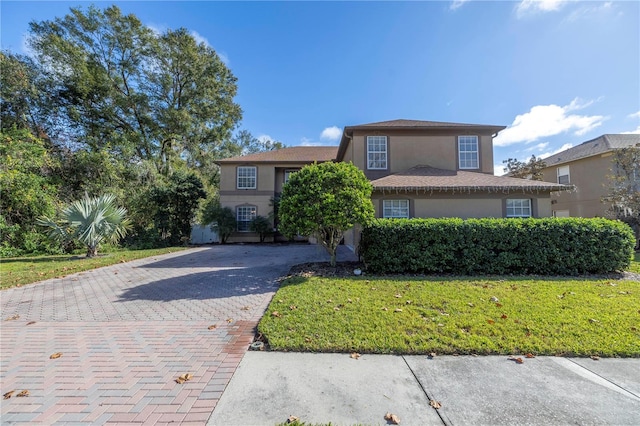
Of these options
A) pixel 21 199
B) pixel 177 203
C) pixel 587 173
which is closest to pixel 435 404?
pixel 21 199

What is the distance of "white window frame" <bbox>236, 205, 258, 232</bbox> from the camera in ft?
63.1

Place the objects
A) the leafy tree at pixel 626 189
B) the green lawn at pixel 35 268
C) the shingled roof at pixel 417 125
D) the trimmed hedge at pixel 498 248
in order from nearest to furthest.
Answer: the green lawn at pixel 35 268, the trimmed hedge at pixel 498 248, the shingled roof at pixel 417 125, the leafy tree at pixel 626 189

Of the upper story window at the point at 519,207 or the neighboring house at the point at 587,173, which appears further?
the neighboring house at the point at 587,173

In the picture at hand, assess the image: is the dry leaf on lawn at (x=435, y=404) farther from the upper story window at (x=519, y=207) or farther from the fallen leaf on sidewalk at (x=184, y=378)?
the upper story window at (x=519, y=207)

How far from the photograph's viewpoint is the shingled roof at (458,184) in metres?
10.3

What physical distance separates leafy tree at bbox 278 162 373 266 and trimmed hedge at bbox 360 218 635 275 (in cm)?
87

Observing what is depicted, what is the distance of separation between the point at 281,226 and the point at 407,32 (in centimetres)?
949

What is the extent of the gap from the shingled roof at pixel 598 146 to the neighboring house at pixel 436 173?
1147 centimetres

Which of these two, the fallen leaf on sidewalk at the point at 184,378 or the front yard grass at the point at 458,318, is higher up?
the front yard grass at the point at 458,318

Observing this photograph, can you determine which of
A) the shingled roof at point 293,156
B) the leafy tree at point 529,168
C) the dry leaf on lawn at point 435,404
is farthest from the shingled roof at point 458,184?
the leafy tree at point 529,168

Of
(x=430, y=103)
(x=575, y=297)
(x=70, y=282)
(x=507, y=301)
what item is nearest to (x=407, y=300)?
(x=507, y=301)

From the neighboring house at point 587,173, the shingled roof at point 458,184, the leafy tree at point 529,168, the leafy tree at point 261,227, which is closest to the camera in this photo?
the shingled roof at point 458,184

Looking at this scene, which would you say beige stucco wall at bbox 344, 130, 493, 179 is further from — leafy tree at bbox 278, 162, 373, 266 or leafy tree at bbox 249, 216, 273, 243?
leafy tree at bbox 249, 216, 273, 243

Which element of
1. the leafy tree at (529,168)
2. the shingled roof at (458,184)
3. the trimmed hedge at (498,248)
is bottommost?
the trimmed hedge at (498,248)
